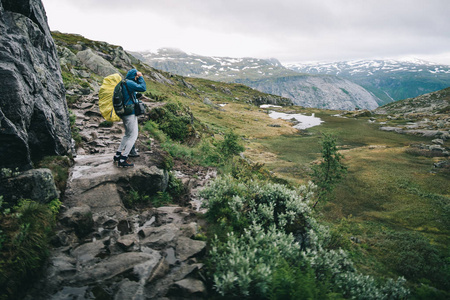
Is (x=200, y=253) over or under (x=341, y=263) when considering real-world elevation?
over

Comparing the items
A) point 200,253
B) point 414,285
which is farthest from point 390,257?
point 200,253

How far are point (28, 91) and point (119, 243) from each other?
629 cm

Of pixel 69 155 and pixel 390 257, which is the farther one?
pixel 390 257

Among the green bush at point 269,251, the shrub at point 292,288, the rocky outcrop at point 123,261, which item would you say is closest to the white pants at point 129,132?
the rocky outcrop at point 123,261

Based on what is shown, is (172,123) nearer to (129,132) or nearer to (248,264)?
(129,132)

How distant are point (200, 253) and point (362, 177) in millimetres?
27465

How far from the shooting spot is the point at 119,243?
647 centimetres

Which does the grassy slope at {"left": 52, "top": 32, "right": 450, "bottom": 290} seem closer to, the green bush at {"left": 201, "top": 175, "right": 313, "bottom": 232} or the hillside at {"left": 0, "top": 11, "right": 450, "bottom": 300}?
the hillside at {"left": 0, "top": 11, "right": 450, "bottom": 300}

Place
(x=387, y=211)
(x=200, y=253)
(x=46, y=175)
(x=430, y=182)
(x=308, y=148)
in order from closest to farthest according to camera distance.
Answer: (x=200, y=253), (x=46, y=175), (x=387, y=211), (x=430, y=182), (x=308, y=148)

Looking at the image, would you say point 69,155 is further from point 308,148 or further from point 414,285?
point 308,148

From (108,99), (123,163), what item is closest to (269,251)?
(123,163)

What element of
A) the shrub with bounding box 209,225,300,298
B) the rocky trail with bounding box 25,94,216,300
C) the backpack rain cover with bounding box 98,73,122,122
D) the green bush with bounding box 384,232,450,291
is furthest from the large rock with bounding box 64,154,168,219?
the green bush with bounding box 384,232,450,291

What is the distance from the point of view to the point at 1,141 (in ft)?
21.5

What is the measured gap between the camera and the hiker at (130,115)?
9834mm
